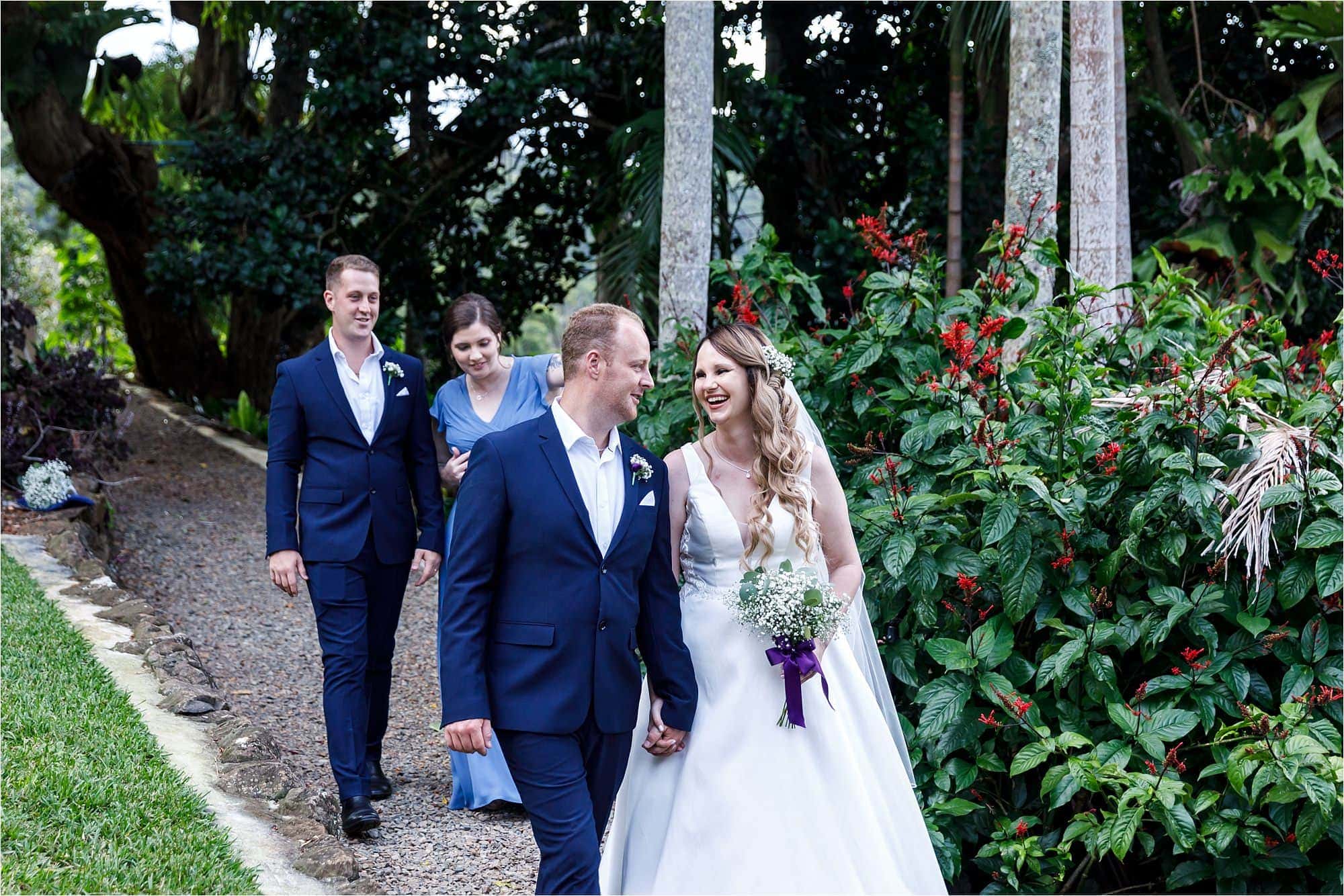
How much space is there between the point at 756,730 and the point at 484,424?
188 cm

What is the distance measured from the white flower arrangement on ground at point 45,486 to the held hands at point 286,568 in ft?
15.9

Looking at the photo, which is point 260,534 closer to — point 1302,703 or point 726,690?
point 726,690

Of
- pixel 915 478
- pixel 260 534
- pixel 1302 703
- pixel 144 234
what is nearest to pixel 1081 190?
pixel 915 478

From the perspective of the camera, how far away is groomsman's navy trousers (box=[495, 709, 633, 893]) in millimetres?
2977

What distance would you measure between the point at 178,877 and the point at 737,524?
1.82 meters

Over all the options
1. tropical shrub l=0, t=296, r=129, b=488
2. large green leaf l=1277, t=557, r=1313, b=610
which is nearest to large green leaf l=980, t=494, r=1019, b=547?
large green leaf l=1277, t=557, r=1313, b=610

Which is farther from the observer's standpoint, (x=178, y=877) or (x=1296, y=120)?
(x=1296, y=120)

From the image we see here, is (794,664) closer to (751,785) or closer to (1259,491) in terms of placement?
(751,785)

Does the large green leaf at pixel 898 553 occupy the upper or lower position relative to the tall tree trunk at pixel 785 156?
lower

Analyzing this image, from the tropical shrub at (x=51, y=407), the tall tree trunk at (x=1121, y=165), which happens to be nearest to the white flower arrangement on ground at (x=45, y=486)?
the tropical shrub at (x=51, y=407)

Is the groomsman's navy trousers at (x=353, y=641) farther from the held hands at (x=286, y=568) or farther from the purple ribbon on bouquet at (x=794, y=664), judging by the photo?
the purple ribbon on bouquet at (x=794, y=664)

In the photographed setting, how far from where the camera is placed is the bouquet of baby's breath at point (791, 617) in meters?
3.36

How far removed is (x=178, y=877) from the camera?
11.0 feet

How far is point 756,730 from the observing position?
347 centimetres
